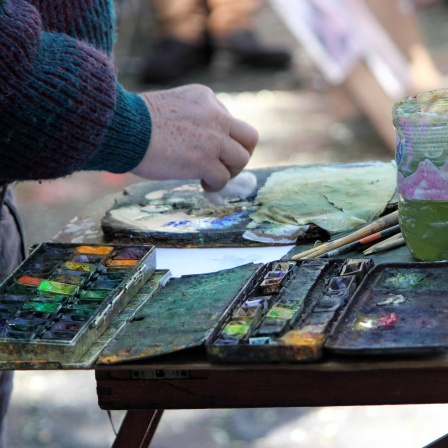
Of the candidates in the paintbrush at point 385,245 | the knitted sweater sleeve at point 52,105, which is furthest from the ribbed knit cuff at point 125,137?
the paintbrush at point 385,245

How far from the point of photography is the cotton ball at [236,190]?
1546 mm

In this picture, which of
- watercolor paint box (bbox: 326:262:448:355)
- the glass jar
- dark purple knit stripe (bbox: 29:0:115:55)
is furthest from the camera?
A: dark purple knit stripe (bbox: 29:0:115:55)

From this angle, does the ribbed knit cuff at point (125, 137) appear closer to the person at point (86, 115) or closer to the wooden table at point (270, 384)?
the person at point (86, 115)

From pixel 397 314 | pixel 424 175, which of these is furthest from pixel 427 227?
pixel 397 314

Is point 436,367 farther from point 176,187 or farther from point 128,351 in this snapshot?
point 176,187

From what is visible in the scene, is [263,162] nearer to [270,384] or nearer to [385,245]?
[385,245]

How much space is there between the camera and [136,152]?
4.42 feet

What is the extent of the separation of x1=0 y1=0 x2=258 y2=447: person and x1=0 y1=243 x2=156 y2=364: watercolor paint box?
14cm

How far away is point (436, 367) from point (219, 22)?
17.2ft

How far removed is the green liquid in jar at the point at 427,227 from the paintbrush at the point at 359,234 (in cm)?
11

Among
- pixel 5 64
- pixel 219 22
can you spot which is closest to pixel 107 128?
pixel 5 64

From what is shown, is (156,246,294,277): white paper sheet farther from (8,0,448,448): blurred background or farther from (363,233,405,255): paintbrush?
(8,0,448,448): blurred background

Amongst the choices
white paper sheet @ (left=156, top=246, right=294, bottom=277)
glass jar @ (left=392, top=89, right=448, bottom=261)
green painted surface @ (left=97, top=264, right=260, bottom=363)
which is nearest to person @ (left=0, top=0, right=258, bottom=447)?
white paper sheet @ (left=156, top=246, right=294, bottom=277)

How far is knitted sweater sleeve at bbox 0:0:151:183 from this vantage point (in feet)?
3.88
